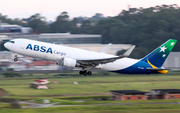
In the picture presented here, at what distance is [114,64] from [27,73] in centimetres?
5665

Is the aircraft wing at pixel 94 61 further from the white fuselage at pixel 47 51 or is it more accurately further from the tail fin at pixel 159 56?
the tail fin at pixel 159 56

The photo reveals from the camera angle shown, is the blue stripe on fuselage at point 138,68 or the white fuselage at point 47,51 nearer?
the white fuselage at point 47,51

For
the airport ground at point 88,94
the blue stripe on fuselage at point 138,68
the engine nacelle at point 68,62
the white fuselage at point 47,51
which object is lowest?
the airport ground at point 88,94

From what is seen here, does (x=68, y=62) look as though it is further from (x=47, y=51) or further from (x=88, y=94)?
(x=88, y=94)

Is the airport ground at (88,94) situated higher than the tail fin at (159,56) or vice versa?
the tail fin at (159,56)

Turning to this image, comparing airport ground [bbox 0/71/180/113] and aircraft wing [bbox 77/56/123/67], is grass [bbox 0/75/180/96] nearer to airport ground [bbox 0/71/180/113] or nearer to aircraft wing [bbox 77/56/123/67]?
airport ground [bbox 0/71/180/113]

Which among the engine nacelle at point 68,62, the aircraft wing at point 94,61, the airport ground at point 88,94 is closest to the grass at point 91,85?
the airport ground at point 88,94

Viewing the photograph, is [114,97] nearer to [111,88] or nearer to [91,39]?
[111,88]

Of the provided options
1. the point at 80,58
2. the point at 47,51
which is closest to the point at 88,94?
the point at 80,58

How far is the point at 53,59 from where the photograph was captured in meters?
46.8

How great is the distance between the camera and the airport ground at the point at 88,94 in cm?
4391

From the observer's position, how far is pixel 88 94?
64.5m

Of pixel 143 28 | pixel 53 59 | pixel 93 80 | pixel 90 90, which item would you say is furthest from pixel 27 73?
pixel 143 28

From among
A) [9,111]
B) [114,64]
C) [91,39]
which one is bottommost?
[9,111]
